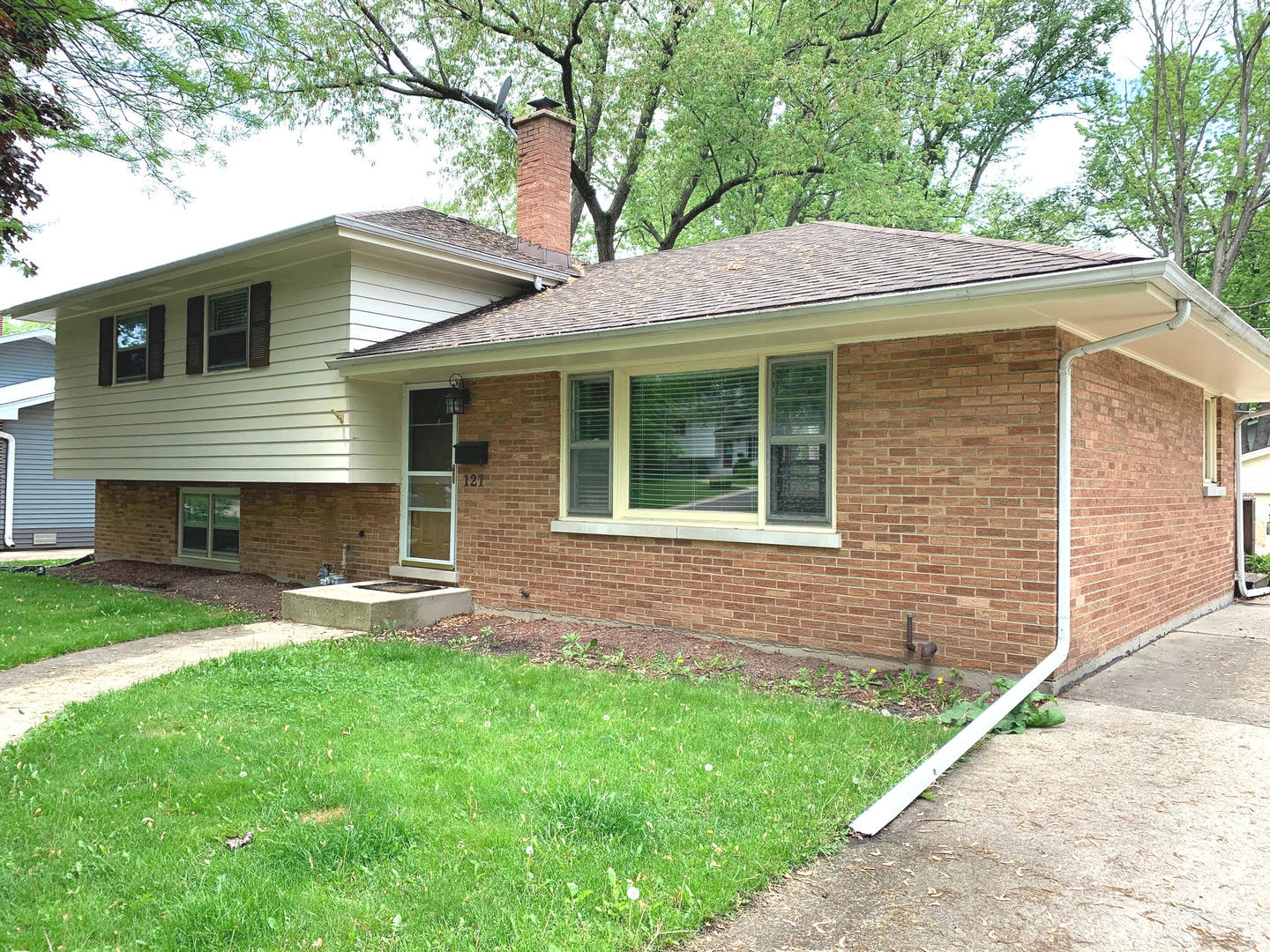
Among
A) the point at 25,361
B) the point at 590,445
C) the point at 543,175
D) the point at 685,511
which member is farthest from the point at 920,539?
the point at 25,361

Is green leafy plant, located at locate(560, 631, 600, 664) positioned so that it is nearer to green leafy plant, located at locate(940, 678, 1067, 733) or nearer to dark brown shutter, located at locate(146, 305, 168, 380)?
green leafy plant, located at locate(940, 678, 1067, 733)

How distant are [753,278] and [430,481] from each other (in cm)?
442

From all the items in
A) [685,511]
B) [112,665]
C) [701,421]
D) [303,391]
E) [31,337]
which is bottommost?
[112,665]

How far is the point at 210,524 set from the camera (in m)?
12.4

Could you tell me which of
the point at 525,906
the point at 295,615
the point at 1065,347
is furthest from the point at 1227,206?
the point at 525,906

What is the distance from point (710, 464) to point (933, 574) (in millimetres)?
2124

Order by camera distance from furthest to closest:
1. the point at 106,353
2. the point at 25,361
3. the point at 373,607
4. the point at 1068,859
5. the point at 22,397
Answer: the point at 25,361, the point at 22,397, the point at 106,353, the point at 373,607, the point at 1068,859

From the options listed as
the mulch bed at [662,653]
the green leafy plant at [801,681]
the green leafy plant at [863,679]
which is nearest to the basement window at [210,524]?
the mulch bed at [662,653]

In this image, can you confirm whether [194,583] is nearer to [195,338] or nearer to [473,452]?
[195,338]

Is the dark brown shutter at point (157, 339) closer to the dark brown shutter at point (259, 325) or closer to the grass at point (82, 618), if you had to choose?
the dark brown shutter at point (259, 325)

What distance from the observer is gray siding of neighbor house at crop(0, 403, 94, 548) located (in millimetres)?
18344

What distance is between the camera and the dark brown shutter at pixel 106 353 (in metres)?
12.5

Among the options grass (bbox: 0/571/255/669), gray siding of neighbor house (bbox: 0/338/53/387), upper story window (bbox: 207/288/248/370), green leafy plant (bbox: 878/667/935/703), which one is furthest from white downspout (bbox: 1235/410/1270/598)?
gray siding of neighbor house (bbox: 0/338/53/387)

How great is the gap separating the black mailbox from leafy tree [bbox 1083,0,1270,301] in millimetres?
16526
